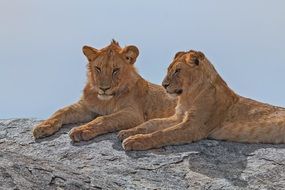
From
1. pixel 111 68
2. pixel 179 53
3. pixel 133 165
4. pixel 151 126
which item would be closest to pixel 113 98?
pixel 111 68

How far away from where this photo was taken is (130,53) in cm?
923

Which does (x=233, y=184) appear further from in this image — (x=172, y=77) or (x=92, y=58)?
(x=92, y=58)

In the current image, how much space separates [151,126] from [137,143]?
24.0 inches

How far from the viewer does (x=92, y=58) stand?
29.9 feet

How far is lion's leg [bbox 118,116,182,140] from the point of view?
27.1 feet

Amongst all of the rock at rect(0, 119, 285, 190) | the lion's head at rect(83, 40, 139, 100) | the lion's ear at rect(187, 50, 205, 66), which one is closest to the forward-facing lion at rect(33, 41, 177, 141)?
the lion's head at rect(83, 40, 139, 100)

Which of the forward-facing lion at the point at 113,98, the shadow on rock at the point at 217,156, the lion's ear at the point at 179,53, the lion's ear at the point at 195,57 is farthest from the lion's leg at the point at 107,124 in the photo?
the lion's ear at the point at 195,57

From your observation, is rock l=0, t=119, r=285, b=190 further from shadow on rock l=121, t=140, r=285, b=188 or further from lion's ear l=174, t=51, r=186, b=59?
lion's ear l=174, t=51, r=186, b=59

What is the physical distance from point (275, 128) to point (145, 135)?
4.86 feet

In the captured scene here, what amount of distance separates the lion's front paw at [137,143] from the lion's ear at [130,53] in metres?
1.55

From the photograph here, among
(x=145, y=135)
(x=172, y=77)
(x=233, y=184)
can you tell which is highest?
(x=172, y=77)

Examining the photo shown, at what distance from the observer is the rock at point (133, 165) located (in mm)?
5863

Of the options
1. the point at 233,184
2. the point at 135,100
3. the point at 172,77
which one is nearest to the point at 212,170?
the point at 233,184

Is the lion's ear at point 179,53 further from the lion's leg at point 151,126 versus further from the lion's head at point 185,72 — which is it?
the lion's leg at point 151,126
